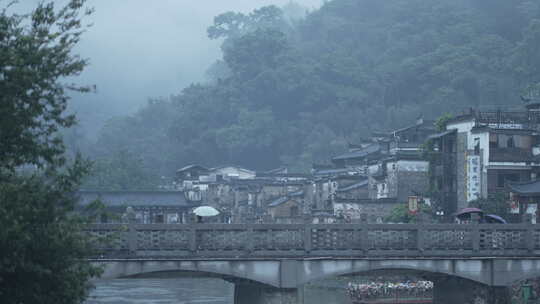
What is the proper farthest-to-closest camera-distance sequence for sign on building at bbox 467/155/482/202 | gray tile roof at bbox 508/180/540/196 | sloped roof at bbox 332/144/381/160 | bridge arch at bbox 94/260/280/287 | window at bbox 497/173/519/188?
sloped roof at bbox 332/144/381/160
sign on building at bbox 467/155/482/202
window at bbox 497/173/519/188
gray tile roof at bbox 508/180/540/196
bridge arch at bbox 94/260/280/287

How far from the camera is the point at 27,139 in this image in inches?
527

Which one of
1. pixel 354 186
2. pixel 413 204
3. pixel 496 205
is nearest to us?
pixel 496 205

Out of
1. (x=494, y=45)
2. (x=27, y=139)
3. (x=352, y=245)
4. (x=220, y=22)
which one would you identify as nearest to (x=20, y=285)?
(x=27, y=139)

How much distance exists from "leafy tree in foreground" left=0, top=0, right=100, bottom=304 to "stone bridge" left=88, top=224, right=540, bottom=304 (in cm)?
874

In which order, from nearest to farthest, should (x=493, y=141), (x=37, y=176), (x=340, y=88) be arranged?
1. (x=37, y=176)
2. (x=493, y=141)
3. (x=340, y=88)

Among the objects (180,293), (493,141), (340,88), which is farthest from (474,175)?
(340,88)

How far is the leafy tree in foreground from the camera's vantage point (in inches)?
501

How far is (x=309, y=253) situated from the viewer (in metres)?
24.1

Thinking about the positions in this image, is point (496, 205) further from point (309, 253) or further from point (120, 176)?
point (120, 176)

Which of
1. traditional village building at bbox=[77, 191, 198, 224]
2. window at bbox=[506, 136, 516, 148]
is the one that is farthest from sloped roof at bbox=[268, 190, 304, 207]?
window at bbox=[506, 136, 516, 148]

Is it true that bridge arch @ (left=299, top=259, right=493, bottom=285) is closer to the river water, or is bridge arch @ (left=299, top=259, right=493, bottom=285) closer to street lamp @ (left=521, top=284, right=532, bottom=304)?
street lamp @ (left=521, top=284, right=532, bottom=304)

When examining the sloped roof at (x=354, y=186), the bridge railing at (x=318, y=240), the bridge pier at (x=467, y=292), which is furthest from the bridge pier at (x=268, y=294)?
the sloped roof at (x=354, y=186)

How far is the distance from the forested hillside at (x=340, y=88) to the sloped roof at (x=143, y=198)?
87.1 ft

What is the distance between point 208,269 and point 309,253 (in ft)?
9.83
